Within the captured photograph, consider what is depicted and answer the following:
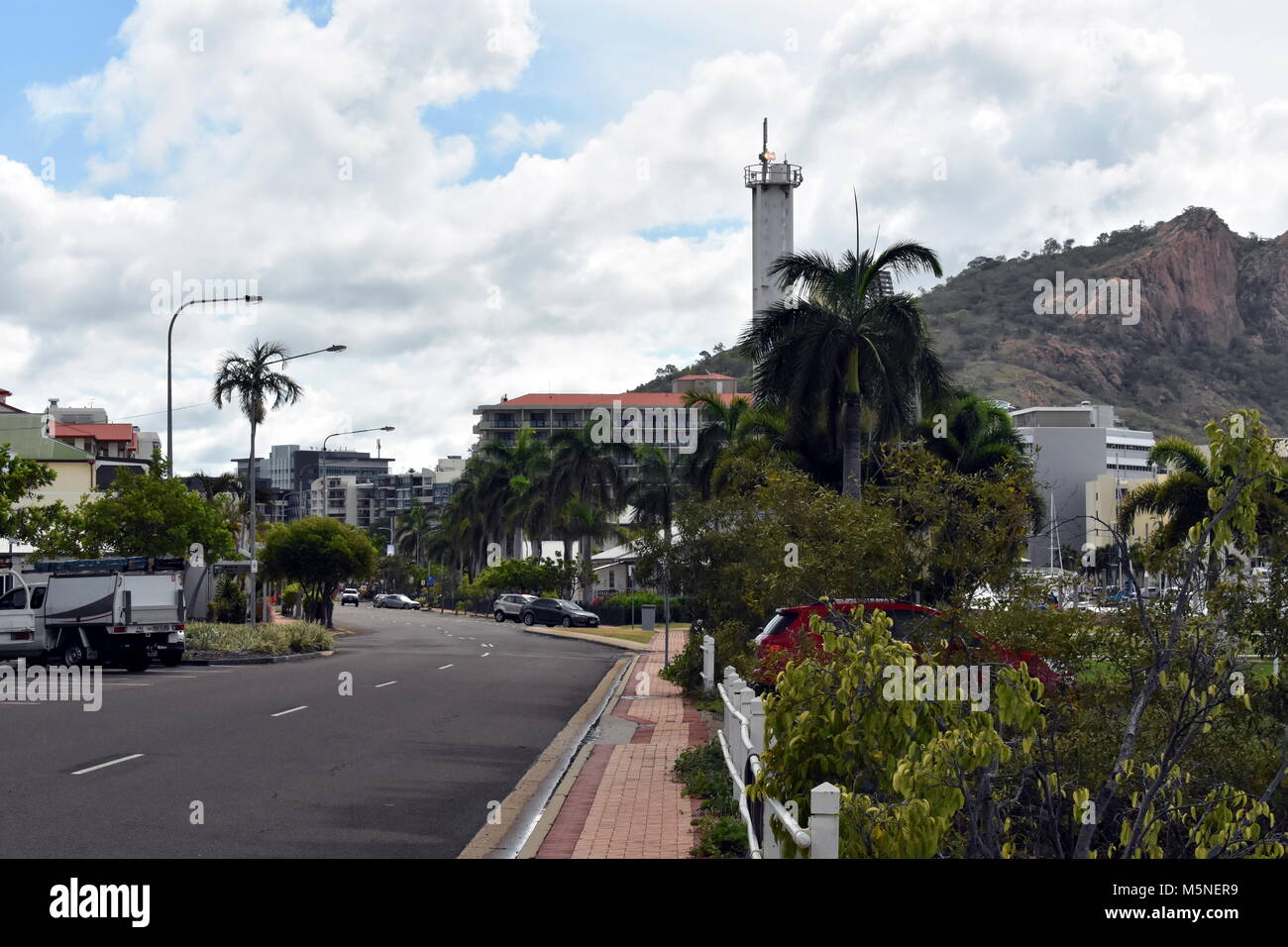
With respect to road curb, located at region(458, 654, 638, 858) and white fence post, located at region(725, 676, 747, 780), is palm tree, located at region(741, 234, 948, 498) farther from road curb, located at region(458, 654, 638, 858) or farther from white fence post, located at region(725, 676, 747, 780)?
white fence post, located at region(725, 676, 747, 780)

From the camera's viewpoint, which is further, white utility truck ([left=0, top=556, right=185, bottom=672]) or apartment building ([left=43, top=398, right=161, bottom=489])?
apartment building ([left=43, top=398, right=161, bottom=489])

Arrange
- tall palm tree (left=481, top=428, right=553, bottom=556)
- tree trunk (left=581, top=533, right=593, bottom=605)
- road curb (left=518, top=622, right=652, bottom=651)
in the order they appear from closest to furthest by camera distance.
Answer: road curb (left=518, top=622, right=652, bottom=651) < tree trunk (left=581, top=533, right=593, bottom=605) < tall palm tree (left=481, top=428, right=553, bottom=556)

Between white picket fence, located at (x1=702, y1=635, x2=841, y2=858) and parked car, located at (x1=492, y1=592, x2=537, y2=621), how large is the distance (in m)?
51.3

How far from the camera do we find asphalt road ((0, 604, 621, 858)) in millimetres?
10234

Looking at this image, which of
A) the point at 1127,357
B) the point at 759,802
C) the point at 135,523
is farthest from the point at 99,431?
the point at 1127,357

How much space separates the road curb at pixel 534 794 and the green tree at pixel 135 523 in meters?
19.0

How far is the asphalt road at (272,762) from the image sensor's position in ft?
33.6

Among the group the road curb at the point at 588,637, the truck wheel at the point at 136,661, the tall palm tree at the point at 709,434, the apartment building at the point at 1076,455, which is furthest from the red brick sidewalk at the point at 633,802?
the apartment building at the point at 1076,455

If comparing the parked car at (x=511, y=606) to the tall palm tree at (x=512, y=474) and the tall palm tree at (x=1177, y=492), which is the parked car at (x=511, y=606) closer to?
the tall palm tree at (x=512, y=474)

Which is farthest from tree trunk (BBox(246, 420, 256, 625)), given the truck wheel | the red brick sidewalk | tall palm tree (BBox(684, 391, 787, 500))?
the red brick sidewalk
